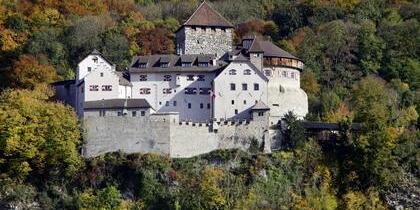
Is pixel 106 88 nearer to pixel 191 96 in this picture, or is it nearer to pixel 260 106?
pixel 191 96

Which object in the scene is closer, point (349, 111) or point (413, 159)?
point (413, 159)

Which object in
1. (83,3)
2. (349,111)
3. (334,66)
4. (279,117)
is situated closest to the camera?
(279,117)

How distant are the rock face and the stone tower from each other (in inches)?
657

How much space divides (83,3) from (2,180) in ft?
136

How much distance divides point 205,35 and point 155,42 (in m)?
17.1

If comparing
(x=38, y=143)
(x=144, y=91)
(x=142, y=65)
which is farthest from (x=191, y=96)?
(x=38, y=143)

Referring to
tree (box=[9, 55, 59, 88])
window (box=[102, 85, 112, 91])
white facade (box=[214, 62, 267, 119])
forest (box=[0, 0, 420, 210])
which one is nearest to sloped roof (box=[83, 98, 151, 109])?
window (box=[102, 85, 112, 91])

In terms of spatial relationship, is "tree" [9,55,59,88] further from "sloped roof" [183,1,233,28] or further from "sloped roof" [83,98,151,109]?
"sloped roof" [183,1,233,28]

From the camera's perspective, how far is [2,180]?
75.4 m

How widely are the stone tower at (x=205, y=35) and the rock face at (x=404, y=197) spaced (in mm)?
16679

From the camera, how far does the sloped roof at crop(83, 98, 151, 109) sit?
77250 mm

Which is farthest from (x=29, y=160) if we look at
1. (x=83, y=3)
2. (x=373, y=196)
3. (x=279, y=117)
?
(x=83, y=3)

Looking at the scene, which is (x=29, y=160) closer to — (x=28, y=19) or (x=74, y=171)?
(x=74, y=171)

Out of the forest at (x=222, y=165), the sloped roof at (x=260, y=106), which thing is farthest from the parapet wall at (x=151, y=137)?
the sloped roof at (x=260, y=106)
